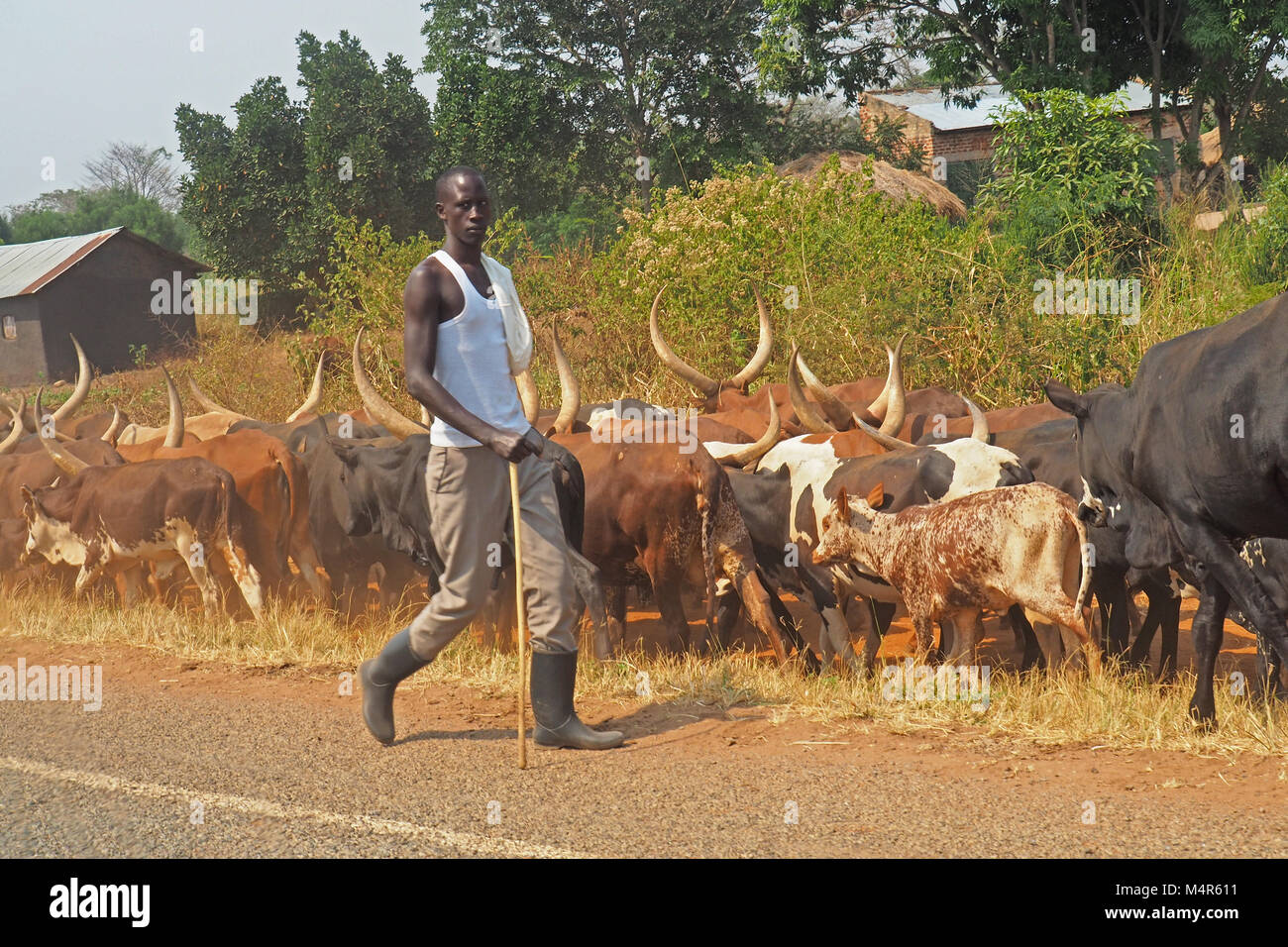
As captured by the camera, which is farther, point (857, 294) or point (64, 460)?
point (857, 294)

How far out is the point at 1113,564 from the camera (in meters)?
6.68

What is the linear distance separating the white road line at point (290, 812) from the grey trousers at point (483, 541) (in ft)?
2.83

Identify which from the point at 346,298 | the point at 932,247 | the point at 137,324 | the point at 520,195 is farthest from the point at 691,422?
the point at 137,324

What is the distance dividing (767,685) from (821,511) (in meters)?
1.63

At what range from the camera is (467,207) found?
16.7ft

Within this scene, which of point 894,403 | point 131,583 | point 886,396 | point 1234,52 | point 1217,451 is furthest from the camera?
point 1234,52

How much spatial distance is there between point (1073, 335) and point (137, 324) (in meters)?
23.3

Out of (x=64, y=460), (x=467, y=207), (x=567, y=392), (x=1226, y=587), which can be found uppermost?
(x=467, y=207)

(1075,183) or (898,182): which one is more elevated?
(898,182)

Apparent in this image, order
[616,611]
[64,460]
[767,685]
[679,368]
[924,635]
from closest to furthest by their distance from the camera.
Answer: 1. [767,685]
2. [924,635]
3. [616,611]
4. [64,460]
5. [679,368]

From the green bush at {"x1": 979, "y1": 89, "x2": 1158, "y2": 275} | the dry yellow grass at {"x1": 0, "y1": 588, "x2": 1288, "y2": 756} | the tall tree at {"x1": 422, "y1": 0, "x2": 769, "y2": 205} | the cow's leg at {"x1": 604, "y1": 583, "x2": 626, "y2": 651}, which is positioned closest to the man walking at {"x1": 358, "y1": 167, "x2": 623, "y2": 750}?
the dry yellow grass at {"x1": 0, "y1": 588, "x2": 1288, "y2": 756}

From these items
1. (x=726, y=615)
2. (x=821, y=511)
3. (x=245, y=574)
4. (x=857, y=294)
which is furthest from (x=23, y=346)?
(x=821, y=511)

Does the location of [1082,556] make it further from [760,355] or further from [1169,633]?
[760,355]

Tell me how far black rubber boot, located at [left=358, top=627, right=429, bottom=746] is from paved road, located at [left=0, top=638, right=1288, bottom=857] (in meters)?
0.12
